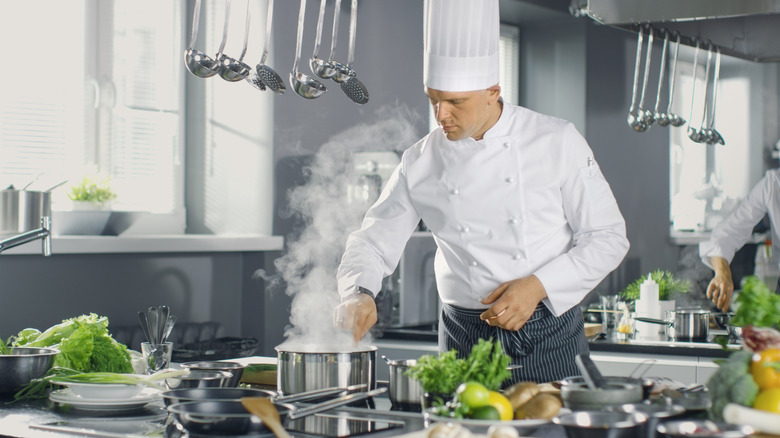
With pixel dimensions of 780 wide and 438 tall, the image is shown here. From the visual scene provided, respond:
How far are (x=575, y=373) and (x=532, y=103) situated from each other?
4.05 metres

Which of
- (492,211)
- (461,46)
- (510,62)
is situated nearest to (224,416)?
(492,211)

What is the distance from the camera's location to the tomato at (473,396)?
150 cm

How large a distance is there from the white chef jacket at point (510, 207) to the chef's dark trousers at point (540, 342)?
9 centimetres

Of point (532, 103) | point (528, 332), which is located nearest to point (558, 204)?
point (528, 332)

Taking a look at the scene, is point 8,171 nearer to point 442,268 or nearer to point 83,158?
point 83,158

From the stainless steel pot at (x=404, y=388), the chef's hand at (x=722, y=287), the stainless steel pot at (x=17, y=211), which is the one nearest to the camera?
the stainless steel pot at (x=404, y=388)

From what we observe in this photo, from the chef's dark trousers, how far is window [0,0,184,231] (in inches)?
77.7

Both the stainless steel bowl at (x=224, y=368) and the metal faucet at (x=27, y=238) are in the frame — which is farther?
the metal faucet at (x=27, y=238)

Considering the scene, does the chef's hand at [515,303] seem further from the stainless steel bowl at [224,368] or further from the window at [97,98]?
the window at [97,98]

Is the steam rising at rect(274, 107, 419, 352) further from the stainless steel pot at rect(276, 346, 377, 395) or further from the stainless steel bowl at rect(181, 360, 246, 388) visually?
the stainless steel pot at rect(276, 346, 377, 395)

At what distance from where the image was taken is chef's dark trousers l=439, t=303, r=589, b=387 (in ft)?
8.16

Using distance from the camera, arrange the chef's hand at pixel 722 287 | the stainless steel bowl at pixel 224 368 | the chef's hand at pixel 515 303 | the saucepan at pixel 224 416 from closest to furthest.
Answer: the saucepan at pixel 224 416 → the stainless steel bowl at pixel 224 368 → the chef's hand at pixel 515 303 → the chef's hand at pixel 722 287

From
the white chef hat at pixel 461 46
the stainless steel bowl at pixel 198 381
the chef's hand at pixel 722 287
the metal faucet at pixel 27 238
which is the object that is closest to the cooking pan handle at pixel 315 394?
the stainless steel bowl at pixel 198 381

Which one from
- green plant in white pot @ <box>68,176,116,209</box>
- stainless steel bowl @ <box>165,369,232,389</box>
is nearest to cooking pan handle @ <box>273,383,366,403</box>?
stainless steel bowl @ <box>165,369,232,389</box>
